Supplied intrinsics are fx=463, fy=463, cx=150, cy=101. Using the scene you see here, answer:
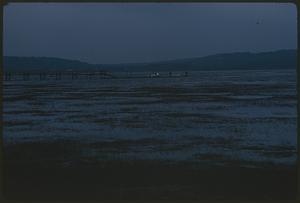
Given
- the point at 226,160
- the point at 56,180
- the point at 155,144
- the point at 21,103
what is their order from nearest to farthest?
the point at 56,180 → the point at 226,160 → the point at 155,144 → the point at 21,103

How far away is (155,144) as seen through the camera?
912cm

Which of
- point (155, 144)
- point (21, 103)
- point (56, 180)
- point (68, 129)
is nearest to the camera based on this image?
point (56, 180)

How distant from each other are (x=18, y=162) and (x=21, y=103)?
28.0 ft

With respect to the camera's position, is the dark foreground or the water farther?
the water

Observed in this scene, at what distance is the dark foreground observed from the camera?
564 centimetres

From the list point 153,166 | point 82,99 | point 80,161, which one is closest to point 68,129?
point 80,161

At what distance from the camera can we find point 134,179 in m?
6.52

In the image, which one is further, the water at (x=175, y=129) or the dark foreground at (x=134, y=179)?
the water at (x=175, y=129)

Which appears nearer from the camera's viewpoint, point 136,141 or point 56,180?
point 56,180

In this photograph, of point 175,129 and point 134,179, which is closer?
point 134,179

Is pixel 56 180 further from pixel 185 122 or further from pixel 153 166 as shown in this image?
pixel 185 122

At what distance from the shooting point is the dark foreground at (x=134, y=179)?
564 centimetres

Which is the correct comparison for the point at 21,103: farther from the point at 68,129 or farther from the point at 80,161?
the point at 80,161

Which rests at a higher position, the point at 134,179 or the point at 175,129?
the point at 175,129
